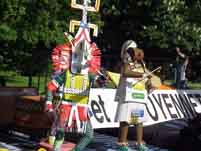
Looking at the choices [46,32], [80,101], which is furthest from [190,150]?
[46,32]

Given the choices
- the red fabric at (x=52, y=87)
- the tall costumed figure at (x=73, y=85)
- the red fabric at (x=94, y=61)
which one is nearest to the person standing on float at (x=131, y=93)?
the red fabric at (x=94, y=61)

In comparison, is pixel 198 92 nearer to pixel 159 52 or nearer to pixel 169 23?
pixel 169 23

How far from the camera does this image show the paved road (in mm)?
8734

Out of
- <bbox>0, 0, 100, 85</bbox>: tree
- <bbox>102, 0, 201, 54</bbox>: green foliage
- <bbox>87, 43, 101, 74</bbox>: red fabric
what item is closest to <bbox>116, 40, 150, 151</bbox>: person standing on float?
<bbox>87, 43, 101, 74</bbox>: red fabric

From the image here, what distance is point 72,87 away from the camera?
7.13 metres

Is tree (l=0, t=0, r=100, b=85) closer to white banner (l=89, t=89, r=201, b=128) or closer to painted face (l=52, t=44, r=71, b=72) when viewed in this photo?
white banner (l=89, t=89, r=201, b=128)

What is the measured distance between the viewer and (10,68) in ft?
43.7

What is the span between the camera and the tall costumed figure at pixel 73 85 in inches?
279

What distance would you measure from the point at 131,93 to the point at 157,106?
54.1 inches

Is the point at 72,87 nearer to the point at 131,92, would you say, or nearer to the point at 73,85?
the point at 73,85

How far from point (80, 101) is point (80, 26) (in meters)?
0.93

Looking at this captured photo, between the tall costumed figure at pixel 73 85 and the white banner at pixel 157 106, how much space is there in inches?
28.9

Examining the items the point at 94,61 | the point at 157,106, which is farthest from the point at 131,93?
the point at 157,106

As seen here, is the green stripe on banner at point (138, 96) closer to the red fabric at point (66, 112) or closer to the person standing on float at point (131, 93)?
the person standing on float at point (131, 93)
